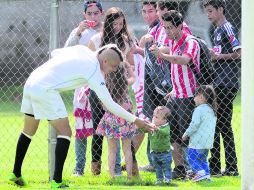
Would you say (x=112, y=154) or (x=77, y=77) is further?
(x=112, y=154)

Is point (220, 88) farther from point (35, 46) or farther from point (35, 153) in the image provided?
point (35, 46)

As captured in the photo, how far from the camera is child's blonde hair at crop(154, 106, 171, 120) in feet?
32.6

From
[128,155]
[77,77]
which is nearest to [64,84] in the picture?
[77,77]

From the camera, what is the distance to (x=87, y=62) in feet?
30.2

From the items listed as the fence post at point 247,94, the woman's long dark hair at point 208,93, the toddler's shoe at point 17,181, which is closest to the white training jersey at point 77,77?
the toddler's shoe at point 17,181

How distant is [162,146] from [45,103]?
54.7 inches

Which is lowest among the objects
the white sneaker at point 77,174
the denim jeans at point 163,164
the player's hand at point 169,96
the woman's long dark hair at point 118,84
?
the white sneaker at point 77,174

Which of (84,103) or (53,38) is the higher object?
(53,38)

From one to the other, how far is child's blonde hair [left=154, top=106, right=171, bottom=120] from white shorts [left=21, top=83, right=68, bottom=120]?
3.70ft

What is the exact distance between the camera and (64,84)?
9242mm

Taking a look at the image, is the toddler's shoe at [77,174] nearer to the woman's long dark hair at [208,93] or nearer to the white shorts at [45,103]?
the white shorts at [45,103]

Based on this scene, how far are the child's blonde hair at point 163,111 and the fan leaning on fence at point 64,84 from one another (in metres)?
0.72

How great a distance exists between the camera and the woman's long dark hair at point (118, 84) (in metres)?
10.0

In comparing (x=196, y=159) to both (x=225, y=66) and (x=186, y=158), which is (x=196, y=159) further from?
(x=225, y=66)
